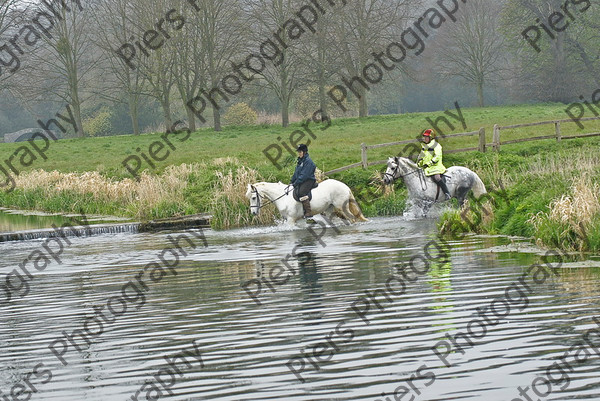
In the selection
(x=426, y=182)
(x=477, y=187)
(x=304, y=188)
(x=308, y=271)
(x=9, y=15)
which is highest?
(x=9, y=15)

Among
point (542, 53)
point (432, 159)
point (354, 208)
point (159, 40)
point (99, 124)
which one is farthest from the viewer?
point (99, 124)

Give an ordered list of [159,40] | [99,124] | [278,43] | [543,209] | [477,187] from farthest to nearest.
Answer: [99,124], [159,40], [278,43], [477,187], [543,209]

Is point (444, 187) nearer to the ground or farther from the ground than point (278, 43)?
nearer to the ground

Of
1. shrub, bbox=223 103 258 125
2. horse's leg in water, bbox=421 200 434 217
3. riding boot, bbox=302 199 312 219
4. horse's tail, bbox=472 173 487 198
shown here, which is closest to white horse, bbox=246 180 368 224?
riding boot, bbox=302 199 312 219

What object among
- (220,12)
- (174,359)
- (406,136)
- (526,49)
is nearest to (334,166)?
(406,136)

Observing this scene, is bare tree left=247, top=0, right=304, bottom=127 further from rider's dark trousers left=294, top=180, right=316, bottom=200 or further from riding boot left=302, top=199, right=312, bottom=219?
rider's dark trousers left=294, top=180, right=316, bottom=200

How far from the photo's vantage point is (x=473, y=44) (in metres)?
73.8

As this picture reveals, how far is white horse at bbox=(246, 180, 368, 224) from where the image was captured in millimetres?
24141

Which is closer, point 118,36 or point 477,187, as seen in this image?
point 477,187

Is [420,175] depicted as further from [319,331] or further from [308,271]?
[319,331]

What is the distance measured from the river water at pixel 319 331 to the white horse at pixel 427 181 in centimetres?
589

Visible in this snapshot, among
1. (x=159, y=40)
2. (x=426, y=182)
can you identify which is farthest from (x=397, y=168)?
(x=159, y=40)

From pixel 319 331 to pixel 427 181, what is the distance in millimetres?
14153

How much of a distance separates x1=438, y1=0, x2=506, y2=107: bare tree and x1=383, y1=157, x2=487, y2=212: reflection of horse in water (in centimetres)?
5084
